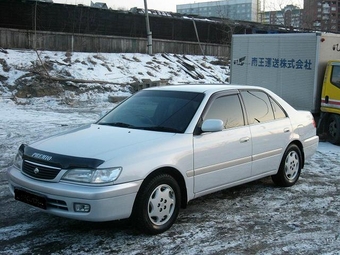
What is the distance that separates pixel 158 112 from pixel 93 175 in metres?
1.49

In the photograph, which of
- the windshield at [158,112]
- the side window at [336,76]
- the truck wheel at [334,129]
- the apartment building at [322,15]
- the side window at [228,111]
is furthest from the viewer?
the apartment building at [322,15]

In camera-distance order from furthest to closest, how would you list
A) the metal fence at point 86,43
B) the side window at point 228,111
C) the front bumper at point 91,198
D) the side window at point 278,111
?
the metal fence at point 86,43 < the side window at point 278,111 < the side window at point 228,111 < the front bumper at point 91,198

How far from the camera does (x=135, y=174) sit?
4254 mm

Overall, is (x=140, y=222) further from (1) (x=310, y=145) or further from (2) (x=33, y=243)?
(1) (x=310, y=145)

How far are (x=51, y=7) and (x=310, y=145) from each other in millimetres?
19928

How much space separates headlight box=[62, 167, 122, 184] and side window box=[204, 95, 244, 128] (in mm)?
1525

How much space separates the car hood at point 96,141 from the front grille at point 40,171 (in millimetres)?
181

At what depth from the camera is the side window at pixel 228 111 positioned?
17.6 ft

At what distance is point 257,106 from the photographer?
604cm

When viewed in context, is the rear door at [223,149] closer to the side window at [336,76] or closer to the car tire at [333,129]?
the side window at [336,76]

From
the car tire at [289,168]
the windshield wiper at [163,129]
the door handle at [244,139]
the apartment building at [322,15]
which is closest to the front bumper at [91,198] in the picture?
the windshield wiper at [163,129]

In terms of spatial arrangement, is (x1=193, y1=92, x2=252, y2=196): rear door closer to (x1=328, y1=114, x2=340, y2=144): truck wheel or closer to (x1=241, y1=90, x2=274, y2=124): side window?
(x1=241, y1=90, x2=274, y2=124): side window

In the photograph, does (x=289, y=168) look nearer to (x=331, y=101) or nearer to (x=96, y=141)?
(x=96, y=141)

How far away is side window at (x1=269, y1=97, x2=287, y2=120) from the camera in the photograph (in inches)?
249
